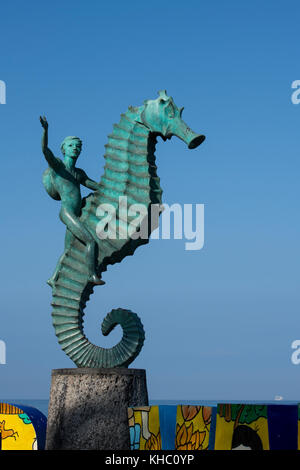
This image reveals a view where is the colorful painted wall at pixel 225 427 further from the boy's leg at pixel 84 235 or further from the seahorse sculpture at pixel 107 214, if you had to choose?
the boy's leg at pixel 84 235

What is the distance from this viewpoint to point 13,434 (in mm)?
11406

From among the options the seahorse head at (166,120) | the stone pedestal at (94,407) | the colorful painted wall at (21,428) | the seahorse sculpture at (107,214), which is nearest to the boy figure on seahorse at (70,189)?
the seahorse sculpture at (107,214)

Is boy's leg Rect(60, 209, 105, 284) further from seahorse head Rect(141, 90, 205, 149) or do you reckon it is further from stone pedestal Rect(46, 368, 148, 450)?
seahorse head Rect(141, 90, 205, 149)

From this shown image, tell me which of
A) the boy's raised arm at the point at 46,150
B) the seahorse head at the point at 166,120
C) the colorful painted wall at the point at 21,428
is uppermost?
the seahorse head at the point at 166,120

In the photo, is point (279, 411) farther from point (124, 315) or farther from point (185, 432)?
point (124, 315)

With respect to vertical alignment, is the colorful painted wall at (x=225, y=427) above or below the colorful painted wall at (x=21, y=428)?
above

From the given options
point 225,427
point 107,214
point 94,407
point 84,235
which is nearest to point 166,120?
point 107,214

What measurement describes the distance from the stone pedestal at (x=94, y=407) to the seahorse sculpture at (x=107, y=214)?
33cm

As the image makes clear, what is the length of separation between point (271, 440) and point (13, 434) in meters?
5.75

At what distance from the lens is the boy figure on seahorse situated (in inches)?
398

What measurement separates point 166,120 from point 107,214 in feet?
5.02

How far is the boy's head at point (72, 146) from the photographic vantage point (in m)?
10.4
